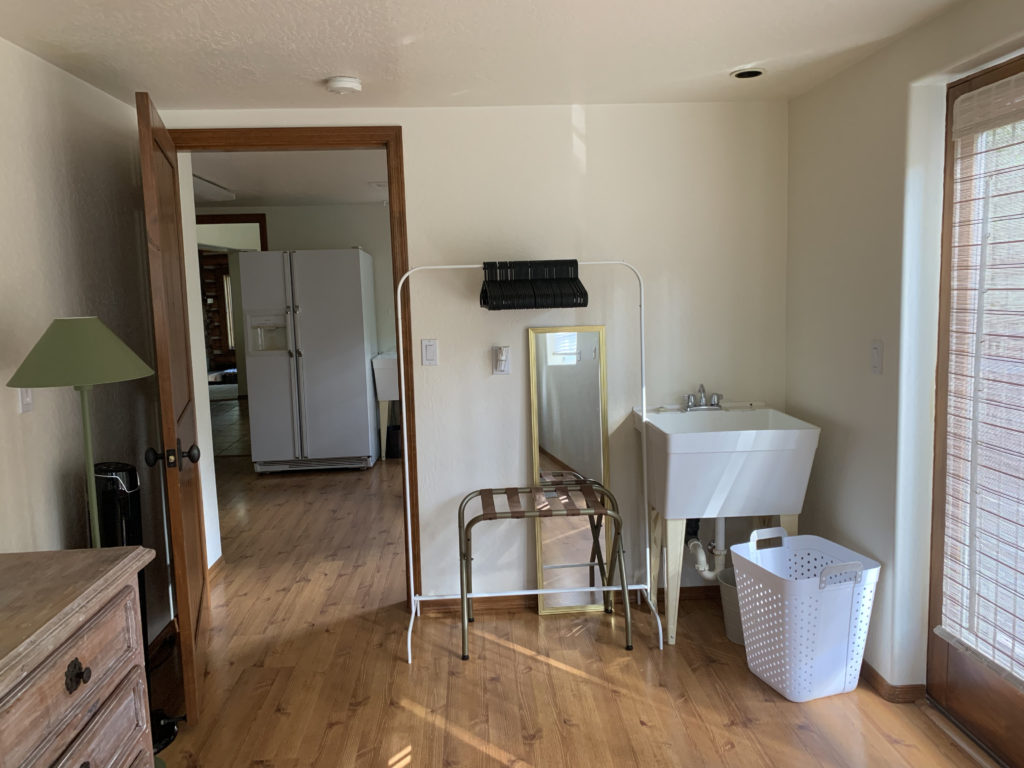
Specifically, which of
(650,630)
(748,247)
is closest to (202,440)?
(650,630)

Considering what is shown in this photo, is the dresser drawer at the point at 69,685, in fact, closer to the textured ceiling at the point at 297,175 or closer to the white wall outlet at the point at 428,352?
the white wall outlet at the point at 428,352

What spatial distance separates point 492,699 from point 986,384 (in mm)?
1871

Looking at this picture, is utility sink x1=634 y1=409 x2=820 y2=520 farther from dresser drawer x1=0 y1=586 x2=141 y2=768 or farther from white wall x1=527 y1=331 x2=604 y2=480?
dresser drawer x1=0 y1=586 x2=141 y2=768

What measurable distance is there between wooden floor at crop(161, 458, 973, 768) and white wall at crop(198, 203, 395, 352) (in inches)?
149

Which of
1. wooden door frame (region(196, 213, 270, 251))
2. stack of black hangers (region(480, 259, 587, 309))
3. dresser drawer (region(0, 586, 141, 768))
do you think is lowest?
dresser drawer (region(0, 586, 141, 768))

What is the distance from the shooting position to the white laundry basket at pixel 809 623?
8.12 feet

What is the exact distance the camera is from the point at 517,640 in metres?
3.10

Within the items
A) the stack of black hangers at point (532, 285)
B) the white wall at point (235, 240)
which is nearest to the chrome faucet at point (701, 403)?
the stack of black hangers at point (532, 285)

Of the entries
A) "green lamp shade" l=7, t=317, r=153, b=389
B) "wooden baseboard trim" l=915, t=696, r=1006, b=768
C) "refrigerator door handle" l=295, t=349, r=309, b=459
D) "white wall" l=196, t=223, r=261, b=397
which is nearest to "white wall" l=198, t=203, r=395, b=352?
"refrigerator door handle" l=295, t=349, r=309, b=459

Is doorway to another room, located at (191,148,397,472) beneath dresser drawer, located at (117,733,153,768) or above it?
above

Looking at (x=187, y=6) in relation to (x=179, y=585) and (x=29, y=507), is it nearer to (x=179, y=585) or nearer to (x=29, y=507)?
(x=29, y=507)

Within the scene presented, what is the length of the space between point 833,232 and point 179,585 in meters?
2.62

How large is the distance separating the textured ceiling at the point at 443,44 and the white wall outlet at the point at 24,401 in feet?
3.34

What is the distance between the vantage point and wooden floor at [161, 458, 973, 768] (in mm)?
2318
